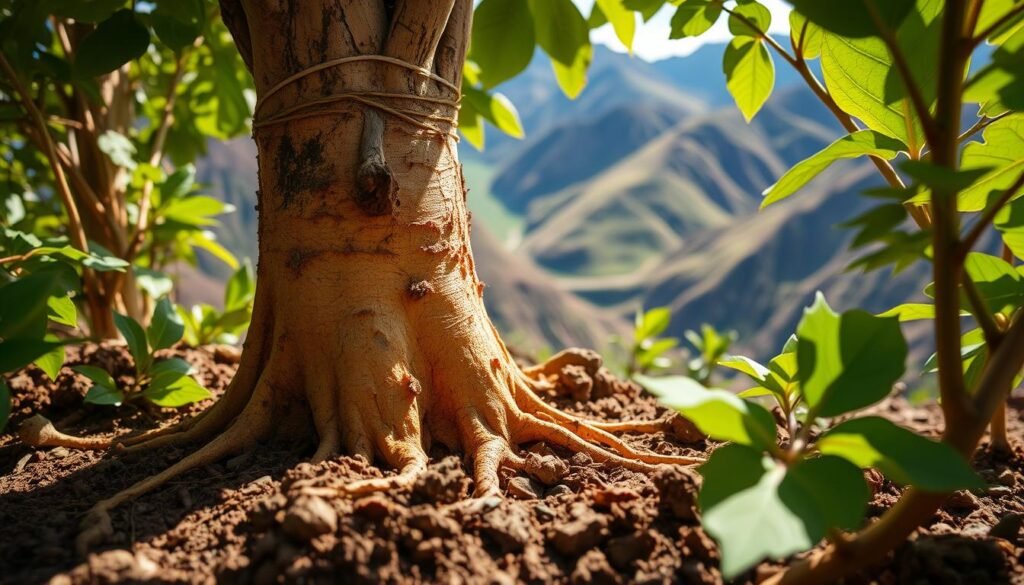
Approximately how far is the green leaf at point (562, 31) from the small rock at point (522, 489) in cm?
107

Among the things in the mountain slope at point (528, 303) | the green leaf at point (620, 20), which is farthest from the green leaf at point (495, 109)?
the mountain slope at point (528, 303)

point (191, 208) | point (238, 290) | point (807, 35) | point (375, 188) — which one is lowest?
point (238, 290)

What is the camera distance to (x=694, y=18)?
138 cm

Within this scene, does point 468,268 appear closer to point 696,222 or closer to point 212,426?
point 212,426

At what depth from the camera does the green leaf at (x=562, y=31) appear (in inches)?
66.1

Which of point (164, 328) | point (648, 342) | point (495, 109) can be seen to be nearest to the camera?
point (164, 328)

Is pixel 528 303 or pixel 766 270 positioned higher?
pixel 766 270

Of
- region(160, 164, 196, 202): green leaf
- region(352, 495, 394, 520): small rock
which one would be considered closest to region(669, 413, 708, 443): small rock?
region(352, 495, 394, 520): small rock

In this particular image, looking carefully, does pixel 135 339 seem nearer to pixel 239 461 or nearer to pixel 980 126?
pixel 239 461

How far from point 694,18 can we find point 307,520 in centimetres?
117

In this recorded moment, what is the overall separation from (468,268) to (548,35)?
2.29 ft

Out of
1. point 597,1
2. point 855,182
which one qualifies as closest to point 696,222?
point 855,182

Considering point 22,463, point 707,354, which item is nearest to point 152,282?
point 22,463

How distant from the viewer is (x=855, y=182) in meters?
21.3
